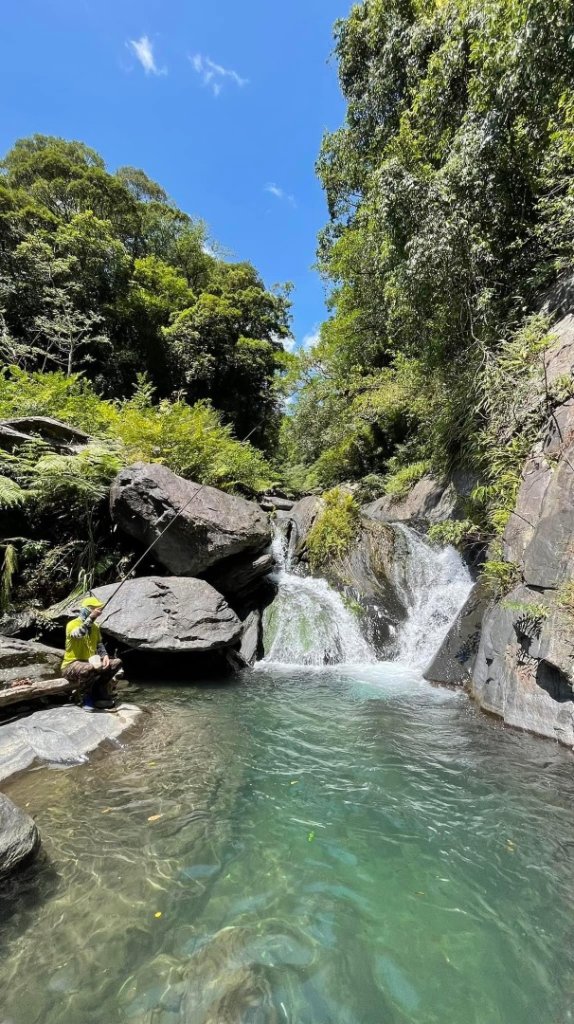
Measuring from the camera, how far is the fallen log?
17.8 feet

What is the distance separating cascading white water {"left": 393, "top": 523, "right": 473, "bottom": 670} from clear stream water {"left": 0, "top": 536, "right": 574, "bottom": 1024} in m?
3.18

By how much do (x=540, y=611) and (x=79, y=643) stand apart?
608 cm

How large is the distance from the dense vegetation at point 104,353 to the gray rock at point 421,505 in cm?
427

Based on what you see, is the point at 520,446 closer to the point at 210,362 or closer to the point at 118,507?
the point at 118,507

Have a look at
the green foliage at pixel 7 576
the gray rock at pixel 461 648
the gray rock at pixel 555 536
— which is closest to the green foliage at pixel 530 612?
the gray rock at pixel 555 536

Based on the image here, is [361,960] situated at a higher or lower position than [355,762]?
lower

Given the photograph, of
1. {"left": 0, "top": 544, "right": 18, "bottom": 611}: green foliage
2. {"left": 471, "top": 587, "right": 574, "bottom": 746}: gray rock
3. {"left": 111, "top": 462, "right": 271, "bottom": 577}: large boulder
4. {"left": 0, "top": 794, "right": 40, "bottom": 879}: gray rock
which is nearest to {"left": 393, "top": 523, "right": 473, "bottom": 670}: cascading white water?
{"left": 471, "top": 587, "right": 574, "bottom": 746}: gray rock

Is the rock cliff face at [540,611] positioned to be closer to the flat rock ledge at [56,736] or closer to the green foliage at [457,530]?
the green foliage at [457,530]

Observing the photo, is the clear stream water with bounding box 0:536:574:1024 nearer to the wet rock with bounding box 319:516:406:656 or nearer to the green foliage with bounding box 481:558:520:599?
the green foliage with bounding box 481:558:520:599

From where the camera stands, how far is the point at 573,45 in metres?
5.80

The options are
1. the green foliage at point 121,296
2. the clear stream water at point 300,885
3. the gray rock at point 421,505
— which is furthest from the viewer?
the green foliage at point 121,296

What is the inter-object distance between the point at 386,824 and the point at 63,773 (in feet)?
10.7

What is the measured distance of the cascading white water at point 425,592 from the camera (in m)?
8.38

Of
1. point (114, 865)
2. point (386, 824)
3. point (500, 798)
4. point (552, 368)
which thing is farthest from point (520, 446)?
point (114, 865)
